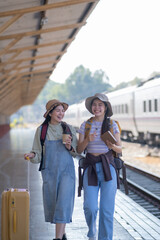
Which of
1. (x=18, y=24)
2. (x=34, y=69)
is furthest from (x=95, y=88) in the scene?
(x=18, y=24)

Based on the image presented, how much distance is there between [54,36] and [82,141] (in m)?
10.2

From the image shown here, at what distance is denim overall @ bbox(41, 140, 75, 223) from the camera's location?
16.7 ft

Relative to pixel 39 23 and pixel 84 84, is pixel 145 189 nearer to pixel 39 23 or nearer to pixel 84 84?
pixel 39 23

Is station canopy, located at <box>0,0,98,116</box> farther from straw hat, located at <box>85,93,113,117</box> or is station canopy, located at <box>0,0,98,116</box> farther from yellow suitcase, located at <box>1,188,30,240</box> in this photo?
yellow suitcase, located at <box>1,188,30,240</box>

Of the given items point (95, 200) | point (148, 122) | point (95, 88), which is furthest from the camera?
point (95, 88)

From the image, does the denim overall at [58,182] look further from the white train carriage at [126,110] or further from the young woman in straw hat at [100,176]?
the white train carriage at [126,110]

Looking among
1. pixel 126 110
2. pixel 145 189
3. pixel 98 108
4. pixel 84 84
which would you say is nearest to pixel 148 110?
pixel 126 110

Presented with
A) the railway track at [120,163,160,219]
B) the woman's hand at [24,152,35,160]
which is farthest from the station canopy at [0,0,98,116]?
the woman's hand at [24,152,35,160]

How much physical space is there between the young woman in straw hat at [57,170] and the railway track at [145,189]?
140 inches

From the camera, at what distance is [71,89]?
15825 centimetres

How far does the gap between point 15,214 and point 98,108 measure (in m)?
1.49

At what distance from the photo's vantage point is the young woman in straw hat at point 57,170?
201 inches

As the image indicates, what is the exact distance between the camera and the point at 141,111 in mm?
23141

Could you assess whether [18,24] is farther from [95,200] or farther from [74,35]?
[95,200]
